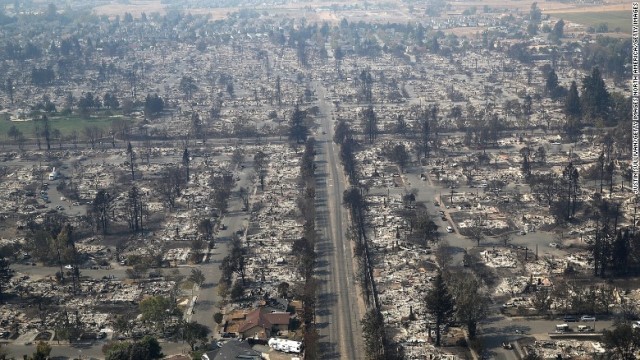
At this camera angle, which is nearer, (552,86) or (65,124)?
(65,124)

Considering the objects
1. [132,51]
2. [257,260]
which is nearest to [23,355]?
[257,260]

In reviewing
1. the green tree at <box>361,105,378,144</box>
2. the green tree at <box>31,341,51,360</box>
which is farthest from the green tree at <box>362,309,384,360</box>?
the green tree at <box>361,105,378,144</box>

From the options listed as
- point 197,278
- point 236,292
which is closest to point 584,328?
point 236,292

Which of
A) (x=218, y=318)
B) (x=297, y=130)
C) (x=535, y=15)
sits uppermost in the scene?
(x=535, y=15)

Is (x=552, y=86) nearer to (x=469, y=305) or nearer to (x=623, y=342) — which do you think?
(x=469, y=305)

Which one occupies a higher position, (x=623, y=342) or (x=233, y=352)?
(x=623, y=342)

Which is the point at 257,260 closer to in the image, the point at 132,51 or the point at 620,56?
the point at 620,56

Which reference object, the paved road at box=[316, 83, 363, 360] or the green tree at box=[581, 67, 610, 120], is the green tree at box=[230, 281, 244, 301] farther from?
the green tree at box=[581, 67, 610, 120]
